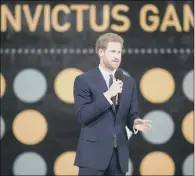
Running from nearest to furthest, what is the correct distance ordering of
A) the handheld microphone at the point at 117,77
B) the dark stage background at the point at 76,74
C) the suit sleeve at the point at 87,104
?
the suit sleeve at the point at 87,104 < the handheld microphone at the point at 117,77 < the dark stage background at the point at 76,74

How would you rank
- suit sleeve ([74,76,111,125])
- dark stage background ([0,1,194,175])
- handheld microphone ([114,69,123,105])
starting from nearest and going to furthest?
suit sleeve ([74,76,111,125])
handheld microphone ([114,69,123,105])
dark stage background ([0,1,194,175])

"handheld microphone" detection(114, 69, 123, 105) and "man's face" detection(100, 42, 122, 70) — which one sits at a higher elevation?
"man's face" detection(100, 42, 122, 70)

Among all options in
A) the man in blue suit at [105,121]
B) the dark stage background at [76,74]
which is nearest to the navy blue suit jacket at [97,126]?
the man in blue suit at [105,121]

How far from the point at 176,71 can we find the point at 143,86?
363mm

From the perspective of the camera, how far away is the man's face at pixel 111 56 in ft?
12.0

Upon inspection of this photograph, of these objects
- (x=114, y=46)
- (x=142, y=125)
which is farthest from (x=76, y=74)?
(x=142, y=125)

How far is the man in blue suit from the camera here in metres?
3.61

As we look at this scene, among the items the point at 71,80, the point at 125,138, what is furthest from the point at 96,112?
the point at 71,80

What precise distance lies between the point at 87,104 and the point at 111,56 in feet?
1.11

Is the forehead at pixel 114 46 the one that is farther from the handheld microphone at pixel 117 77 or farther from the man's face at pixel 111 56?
the handheld microphone at pixel 117 77

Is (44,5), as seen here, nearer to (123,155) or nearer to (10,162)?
(10,162)

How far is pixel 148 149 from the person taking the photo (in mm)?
5746

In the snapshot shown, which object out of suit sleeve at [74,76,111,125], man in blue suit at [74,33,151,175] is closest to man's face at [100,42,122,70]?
man in blue suit at [74,33,151,175]

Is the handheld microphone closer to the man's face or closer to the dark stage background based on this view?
the man's face
